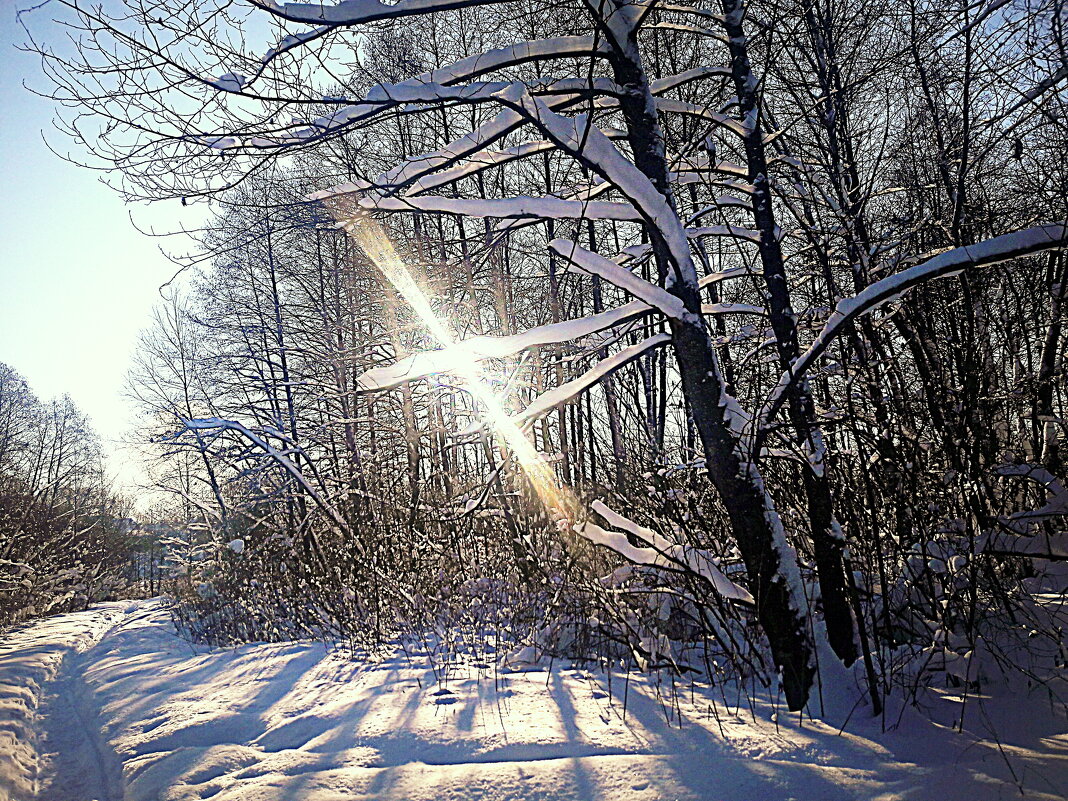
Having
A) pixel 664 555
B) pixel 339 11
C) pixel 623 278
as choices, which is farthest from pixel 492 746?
pixel 339 11

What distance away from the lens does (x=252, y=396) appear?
15.1 metres

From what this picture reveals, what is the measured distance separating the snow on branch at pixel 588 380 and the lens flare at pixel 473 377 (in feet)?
0.43

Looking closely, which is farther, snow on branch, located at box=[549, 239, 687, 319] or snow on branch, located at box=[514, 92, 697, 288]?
snow on branch, located at box=[549, 239, 687, 319]

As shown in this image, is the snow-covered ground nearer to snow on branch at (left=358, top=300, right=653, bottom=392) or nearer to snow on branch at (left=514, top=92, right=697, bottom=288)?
snow on branch at (left=358, top=300, right=653, bottom=392)

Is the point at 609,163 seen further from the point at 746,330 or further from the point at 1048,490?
the point at 1048,490

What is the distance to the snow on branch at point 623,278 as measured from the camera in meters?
2.93

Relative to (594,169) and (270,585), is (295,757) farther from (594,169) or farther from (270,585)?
(270,585)

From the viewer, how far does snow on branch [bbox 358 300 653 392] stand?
119 inches

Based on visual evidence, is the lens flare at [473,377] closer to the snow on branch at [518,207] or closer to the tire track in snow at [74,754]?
the snow on branch at [518,207]

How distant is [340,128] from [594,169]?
4.10 feet

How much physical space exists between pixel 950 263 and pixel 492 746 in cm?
274

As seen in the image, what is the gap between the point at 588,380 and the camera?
3.21 m

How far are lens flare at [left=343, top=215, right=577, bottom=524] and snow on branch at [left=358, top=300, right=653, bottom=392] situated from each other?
8 centimetres

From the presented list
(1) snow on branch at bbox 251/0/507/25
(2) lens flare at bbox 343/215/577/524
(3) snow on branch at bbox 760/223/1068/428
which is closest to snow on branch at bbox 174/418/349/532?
(2) lens flare at bbox 343/215/577/524
